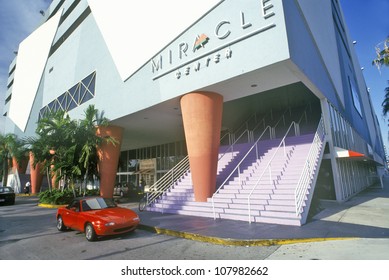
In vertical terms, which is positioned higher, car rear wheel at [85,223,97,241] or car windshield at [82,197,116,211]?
car windshield at [82,197,116,211]

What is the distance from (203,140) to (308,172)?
4.86 m

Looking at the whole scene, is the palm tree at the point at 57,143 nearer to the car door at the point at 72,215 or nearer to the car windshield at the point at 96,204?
the car door at the point at 72,215

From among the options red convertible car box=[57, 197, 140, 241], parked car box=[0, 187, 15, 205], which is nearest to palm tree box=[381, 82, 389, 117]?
red convertible car box=[57, 197, 140, 241]

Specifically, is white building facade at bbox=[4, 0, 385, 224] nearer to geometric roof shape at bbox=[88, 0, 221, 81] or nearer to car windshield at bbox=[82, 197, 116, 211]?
geometric roof shape at bbox=[88, 0, 221, 81]

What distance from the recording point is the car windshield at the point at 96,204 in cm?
858

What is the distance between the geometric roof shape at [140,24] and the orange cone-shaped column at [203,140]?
155 inches

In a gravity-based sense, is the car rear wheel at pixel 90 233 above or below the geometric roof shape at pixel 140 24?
below

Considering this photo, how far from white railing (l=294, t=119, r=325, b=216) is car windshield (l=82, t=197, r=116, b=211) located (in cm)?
706

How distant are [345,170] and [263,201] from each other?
10.1 m

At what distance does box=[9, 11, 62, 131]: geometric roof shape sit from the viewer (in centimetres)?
2915

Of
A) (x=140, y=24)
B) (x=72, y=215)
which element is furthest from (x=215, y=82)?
(x=72, y=215)

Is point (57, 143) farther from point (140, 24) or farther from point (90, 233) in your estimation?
point (90, 233)

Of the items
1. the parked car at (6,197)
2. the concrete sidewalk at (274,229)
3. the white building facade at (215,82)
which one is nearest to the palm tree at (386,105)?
the white building facade at (215,82)
